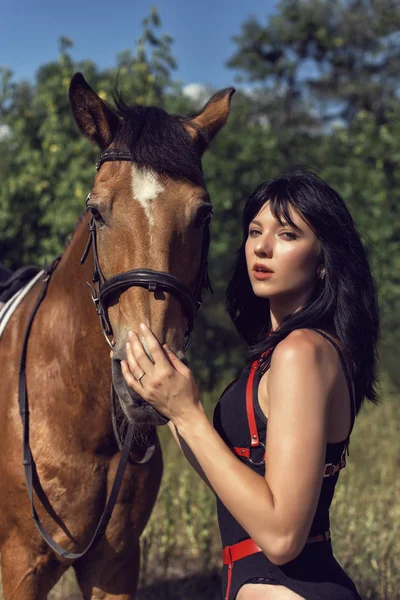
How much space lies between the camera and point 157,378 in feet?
5.35

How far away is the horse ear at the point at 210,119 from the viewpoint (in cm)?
258

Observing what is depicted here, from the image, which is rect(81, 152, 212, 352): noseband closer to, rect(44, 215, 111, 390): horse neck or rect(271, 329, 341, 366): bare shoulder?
rect(44, 215, 111, 390): horse neck

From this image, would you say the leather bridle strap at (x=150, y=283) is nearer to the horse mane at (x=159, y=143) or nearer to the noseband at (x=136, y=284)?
the noseband at (x=136, y=284)

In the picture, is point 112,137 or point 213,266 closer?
point 112,137

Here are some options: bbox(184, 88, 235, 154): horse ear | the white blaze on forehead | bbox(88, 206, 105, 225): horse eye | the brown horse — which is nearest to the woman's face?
the brown horse

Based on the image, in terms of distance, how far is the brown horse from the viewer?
2.13 m

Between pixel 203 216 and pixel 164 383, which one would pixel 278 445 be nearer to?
pixel 164 383

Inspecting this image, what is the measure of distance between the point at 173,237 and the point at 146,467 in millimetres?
1131

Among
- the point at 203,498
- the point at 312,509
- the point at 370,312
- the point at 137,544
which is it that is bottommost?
the point at 203,498

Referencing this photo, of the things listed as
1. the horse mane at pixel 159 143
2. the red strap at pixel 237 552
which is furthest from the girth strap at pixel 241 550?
the horse mane at pixel 159 143

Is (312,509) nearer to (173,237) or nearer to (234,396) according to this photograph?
(234,396)

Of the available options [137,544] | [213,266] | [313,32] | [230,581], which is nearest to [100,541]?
[137,544]

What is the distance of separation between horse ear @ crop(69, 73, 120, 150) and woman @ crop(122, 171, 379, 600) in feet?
2.15

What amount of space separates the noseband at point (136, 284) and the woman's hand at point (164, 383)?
1.14 ft
